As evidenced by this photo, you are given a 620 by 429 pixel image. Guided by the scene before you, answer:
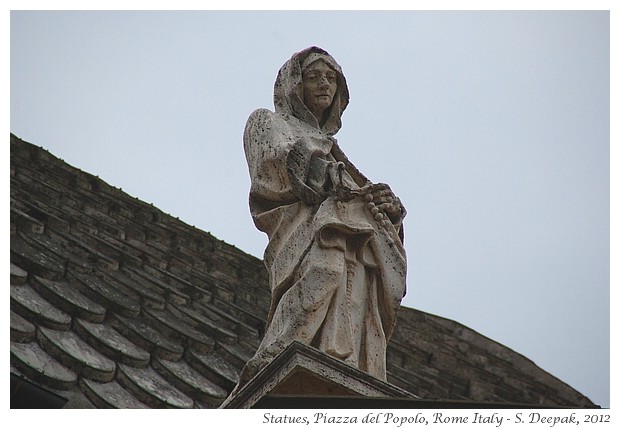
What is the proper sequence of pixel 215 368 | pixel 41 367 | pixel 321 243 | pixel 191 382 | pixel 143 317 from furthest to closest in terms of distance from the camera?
pixel 143 317
pixel 215 368
pixel 191 382
pixel 41 367
pixel 321 243

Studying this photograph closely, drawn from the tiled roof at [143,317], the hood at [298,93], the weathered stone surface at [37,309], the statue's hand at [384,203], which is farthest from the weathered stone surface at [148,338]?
the statue's hand at [384,203]

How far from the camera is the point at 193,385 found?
10109 mm

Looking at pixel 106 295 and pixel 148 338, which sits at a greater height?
pixel 106 295

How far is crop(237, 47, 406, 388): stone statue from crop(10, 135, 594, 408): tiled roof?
55.9 inches

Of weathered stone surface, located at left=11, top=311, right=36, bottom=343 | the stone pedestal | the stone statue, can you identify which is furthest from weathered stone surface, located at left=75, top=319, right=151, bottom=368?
the stone pedestal

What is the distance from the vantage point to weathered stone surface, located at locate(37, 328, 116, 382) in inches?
374

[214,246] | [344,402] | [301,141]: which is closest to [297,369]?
[344,402]

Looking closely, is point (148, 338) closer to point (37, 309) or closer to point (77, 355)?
point (37, 309)

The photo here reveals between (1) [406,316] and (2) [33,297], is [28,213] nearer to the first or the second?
(2) [33,297]

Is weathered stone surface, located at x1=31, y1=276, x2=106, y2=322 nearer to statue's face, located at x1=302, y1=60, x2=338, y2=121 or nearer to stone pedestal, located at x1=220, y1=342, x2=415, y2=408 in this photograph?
statue's face, located at x1=302, y1=60, x2=338, y2=121

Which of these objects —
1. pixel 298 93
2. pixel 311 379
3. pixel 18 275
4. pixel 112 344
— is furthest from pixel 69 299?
pixel 311 379

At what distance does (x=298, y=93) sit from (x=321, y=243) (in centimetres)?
129

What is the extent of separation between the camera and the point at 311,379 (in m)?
7.70

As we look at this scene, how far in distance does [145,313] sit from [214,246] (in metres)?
3.90
